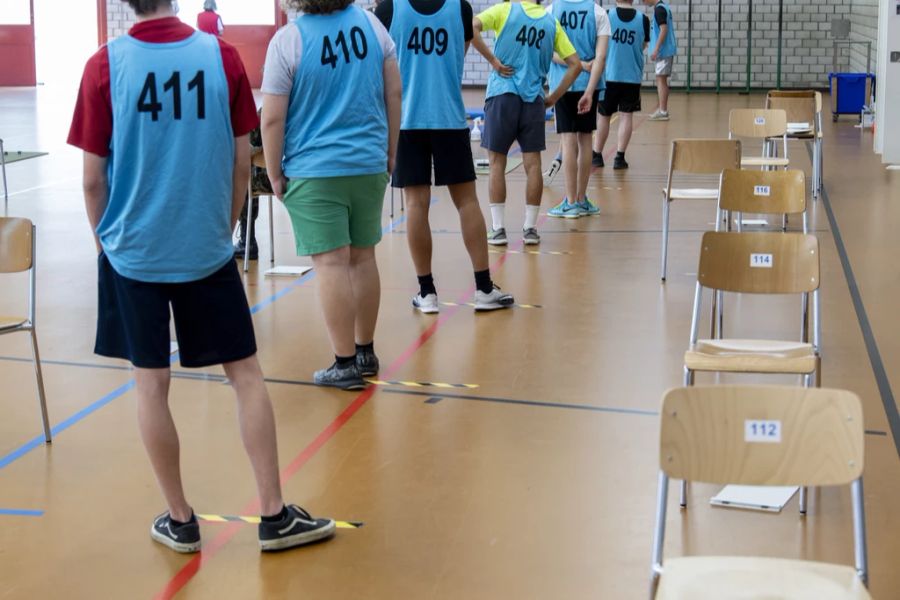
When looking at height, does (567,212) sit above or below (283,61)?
below

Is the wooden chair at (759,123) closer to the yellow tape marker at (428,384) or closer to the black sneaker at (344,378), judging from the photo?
the yellow tape marker at (428,384)

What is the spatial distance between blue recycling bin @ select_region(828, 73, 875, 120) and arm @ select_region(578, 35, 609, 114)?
23.8 ft

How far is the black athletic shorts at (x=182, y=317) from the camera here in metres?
3.18

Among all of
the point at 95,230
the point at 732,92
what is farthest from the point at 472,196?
the point at 732,92

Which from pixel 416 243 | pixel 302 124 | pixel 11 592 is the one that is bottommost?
pixel 11 592

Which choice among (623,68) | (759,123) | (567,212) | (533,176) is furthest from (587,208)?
(623,68)

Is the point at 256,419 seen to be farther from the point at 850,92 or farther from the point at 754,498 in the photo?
the point at 850,92

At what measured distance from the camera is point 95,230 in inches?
125

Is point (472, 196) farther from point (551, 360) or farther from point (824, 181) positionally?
point (824, 181)

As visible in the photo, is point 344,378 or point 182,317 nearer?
point 182,317

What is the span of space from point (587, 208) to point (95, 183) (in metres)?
6.16

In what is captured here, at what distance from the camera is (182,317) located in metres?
3.21

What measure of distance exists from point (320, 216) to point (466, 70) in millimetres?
17687

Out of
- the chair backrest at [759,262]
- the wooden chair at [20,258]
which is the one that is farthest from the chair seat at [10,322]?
the chair backrest at [759,262]
